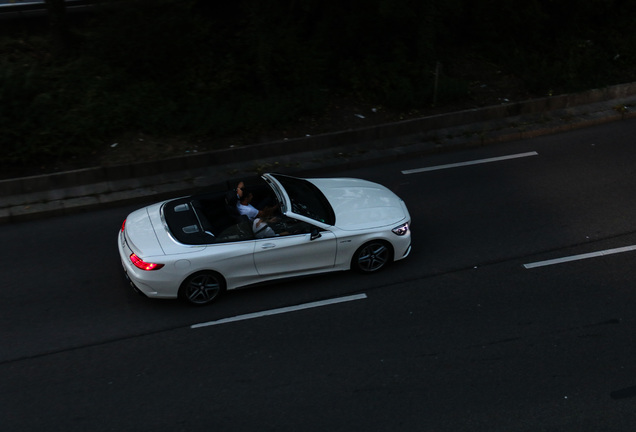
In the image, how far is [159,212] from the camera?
9.79m

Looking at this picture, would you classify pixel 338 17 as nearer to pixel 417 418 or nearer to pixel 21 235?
pixel 21 235

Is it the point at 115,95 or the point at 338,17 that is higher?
the point at 338,17

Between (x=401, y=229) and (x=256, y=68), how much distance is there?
25.1 ft

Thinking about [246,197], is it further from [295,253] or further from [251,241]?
[295,253]

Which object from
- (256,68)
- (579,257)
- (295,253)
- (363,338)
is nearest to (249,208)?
(295,253)

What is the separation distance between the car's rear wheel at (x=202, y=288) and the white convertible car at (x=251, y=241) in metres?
0.01

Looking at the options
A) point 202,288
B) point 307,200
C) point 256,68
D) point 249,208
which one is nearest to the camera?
point 202,288

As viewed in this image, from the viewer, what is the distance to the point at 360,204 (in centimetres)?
1016

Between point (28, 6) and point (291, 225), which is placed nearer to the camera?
point (291, 225)

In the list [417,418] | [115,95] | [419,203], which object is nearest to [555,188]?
[419,203]

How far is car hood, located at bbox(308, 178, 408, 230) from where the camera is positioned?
9.74m

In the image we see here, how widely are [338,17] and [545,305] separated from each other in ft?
34.4

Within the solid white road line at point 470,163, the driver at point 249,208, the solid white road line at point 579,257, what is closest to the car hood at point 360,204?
the driver at point 249,208

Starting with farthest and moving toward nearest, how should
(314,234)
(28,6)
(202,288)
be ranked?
(28,6)
(314,234)
(202,288)
